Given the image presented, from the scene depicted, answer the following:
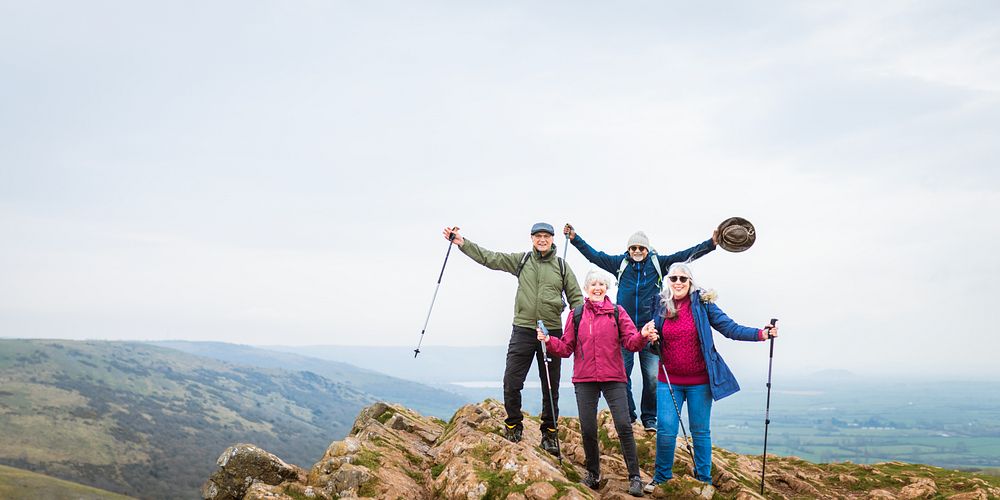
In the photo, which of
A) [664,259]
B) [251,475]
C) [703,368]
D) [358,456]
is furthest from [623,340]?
[251,475]

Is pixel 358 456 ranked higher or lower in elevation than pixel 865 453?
higher

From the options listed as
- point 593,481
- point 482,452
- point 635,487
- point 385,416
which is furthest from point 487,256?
point 385,416

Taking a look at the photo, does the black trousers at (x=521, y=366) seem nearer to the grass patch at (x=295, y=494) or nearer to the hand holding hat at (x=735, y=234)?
the grass patch at (x=295, y=494)

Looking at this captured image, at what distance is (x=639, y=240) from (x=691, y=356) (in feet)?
11.0

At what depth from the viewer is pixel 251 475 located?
1245 centimetres

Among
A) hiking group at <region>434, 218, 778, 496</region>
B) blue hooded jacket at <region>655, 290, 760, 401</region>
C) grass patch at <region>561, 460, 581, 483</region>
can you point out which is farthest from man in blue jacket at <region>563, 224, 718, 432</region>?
grass patch at <region>561, 460, 581, 483</region>

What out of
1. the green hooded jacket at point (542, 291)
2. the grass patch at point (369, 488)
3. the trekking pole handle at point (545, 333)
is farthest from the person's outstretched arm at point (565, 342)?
the grass patch at point (369, 488)

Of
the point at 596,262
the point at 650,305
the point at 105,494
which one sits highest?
the point at 596,262

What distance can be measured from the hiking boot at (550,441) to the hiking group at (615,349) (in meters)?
0.07

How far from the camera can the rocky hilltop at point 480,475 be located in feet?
34.8

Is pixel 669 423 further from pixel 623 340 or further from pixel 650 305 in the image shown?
pixel 650 305

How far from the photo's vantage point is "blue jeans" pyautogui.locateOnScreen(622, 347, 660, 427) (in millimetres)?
12875

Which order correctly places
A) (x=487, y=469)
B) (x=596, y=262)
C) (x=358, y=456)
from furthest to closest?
(x=596, y=262) → (x=358, y=456) → (x=487, y=469)

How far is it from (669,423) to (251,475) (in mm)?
8717
